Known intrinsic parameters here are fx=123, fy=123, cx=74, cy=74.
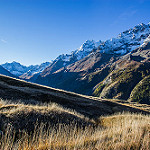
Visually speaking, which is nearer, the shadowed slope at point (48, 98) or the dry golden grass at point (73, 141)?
the dry golden grass at point (73, 141)

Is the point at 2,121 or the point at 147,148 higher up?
the point at 147,148

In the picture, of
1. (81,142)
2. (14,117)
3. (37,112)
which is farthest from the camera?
(37,112)

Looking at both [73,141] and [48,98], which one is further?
[48,98]

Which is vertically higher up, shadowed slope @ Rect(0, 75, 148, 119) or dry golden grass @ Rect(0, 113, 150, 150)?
dry golden grass @ Rect(0, 113, 150, 150)

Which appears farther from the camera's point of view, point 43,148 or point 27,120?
point 27,120

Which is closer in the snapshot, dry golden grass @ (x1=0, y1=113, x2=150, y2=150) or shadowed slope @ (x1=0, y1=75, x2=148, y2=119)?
dry golden grass @ (x1=0, y1=113, x2=150, y2=150)

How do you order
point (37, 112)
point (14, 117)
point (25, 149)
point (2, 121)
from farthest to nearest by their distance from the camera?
point (37, 112), point (14, 117), point (2, 121), point (25, 149)

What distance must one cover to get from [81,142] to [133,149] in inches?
85.3

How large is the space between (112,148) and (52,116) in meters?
5.54

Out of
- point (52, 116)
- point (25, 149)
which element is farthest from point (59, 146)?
point (52, 116)

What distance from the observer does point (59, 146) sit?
4.82 metres

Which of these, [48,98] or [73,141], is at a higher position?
[73,141]

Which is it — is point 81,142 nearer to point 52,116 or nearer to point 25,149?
point 25,149

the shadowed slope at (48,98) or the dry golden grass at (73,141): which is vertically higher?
the dry golden grass at (73,141)
